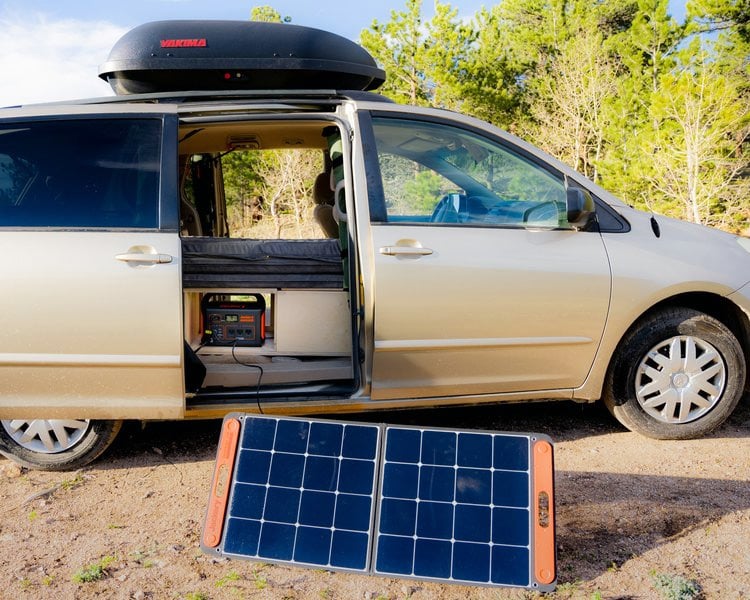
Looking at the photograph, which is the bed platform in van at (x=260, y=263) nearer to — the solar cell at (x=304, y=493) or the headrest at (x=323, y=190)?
the headrest at (x=323, y=190)

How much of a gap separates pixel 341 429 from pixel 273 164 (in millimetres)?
19605

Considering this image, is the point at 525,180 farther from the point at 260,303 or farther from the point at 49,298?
the point at 49,298

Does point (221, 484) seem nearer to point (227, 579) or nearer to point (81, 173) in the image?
point (227, 579)

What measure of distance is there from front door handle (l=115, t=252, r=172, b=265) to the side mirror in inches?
82.5

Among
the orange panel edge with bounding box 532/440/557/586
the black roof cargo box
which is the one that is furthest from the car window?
the orange panel edge with bounding box 532/440/557/586

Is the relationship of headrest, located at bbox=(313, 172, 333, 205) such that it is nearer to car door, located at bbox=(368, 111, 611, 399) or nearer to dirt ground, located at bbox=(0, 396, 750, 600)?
car door, located at bbox=(368, 111, 611, 399)

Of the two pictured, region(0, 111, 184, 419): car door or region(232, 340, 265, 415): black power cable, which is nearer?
region(0, 111, 184, 419): car door

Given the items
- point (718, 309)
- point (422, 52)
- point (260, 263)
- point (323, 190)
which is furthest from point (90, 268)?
point (422, 52)

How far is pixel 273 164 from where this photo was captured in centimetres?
2150

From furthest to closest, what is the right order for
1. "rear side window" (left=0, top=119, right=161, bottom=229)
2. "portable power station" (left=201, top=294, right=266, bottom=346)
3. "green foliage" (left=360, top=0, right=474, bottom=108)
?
"green foliage" (left=360, top=0, right=474, bottom=108)
"portable power station" (left=201, top=294, right=266, bottom=346)
"rear side window" (left=0, top=119, right=161, bottom=229)

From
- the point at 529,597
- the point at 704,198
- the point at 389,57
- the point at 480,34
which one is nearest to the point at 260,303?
the point at 529,597

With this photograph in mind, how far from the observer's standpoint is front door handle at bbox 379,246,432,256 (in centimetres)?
348

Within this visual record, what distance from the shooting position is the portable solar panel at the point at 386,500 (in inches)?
97.6

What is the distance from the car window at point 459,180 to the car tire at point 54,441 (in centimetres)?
202
